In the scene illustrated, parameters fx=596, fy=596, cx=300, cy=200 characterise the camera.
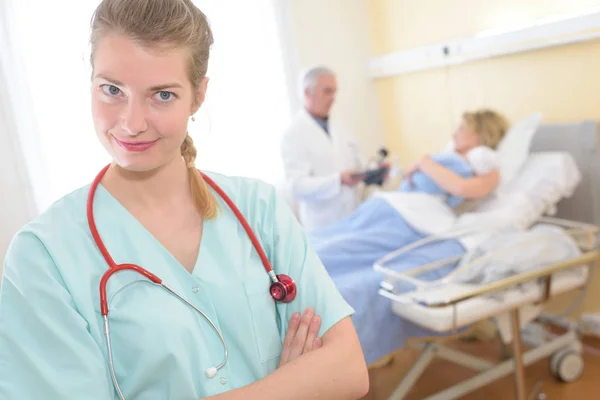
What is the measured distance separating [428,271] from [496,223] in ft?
1.43

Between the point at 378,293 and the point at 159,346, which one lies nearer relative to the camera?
the point at 159,346

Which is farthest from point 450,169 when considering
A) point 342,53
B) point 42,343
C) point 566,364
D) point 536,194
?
point 42,343

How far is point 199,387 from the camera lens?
38.6 inches

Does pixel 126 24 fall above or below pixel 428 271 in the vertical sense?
above

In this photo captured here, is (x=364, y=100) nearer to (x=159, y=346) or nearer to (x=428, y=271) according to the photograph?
(x=428, y=271)

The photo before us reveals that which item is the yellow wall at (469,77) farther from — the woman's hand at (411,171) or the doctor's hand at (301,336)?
the doctor's hand at (301,336)

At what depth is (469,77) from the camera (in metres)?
3.30

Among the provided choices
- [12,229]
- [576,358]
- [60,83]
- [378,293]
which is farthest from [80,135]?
[576,358]

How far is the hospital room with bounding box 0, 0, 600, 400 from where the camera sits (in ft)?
3.11

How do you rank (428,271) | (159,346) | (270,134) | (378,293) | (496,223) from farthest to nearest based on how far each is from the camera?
(270,134)
(496,223)
(428,271)
(378,293)
(159,346)

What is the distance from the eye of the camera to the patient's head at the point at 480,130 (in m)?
2.91

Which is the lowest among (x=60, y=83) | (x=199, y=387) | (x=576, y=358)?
(x=576, y=358)

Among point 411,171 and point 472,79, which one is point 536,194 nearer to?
point 411,171

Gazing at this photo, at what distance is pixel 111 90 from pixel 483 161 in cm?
212
